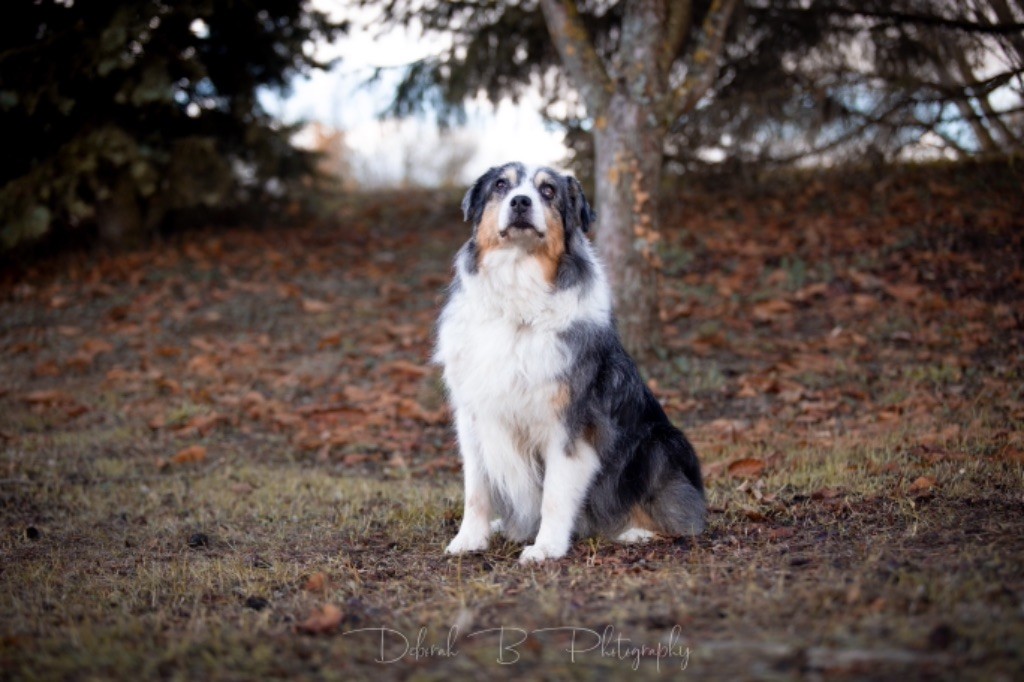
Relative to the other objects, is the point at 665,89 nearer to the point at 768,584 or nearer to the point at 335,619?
the point at 768,584

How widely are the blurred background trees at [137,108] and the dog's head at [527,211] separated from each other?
22.5ft

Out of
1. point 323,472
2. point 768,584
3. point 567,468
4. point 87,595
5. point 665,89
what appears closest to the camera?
point 768,584

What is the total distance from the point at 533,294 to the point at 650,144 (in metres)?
3.75

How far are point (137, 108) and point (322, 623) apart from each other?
367 inches

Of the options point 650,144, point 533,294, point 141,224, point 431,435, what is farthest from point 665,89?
point 141,224

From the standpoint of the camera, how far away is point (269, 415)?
7.33 metres

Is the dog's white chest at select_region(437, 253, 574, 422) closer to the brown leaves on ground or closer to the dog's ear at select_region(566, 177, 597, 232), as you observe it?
the dog's ear at select_region(566, 177, 597, 232)

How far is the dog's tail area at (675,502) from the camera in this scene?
431 centimetres

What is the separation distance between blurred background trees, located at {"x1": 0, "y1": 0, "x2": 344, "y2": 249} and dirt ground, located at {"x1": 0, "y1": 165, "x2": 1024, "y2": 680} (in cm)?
97

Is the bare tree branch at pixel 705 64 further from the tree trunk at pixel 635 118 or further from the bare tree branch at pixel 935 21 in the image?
the bare tree branch at pixel 935 21

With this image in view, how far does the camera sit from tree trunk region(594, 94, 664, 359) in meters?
7.41

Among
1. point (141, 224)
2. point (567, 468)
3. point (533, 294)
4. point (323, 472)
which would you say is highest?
point (141, 224)

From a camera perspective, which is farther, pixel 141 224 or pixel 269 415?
pixel 141 224

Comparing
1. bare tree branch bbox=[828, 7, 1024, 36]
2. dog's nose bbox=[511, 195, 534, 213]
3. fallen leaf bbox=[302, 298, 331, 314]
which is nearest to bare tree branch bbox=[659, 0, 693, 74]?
bare tree branch bbox=[828, 7, 1024, 36]
